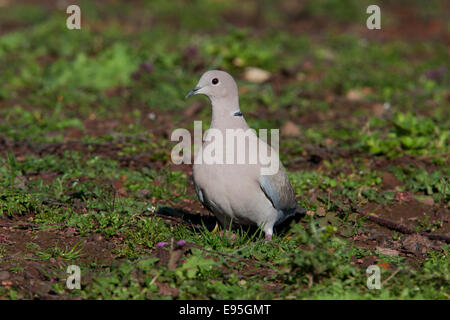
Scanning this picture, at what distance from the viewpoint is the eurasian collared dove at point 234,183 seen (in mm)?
4859

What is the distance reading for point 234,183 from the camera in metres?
4.86

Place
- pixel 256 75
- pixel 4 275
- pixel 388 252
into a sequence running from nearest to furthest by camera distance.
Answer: pixel 4 275
pixel 388 252
pixel 256 75

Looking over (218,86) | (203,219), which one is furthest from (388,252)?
(218,86)

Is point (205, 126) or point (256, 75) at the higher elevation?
point (256, 75)

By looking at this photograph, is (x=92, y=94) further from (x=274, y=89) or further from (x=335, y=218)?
(x=335, y=218)

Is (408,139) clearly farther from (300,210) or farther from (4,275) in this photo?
(4,275)

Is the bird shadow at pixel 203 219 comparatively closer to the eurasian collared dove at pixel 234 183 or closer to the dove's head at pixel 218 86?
the eurasian collared dove at pixel 234 183

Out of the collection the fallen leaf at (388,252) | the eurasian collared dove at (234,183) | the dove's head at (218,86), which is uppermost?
the dove's head at (218,86)

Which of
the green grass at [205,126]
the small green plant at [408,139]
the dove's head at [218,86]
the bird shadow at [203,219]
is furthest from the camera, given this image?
the small green plant at [408,139]

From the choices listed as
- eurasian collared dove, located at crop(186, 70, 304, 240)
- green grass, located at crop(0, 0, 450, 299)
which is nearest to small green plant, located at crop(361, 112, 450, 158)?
green grass, located at crop(0, 0, 450, 299)

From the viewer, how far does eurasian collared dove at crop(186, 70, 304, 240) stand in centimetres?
486

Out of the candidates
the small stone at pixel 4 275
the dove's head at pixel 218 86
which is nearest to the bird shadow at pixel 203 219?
the dove's head at pixel 218 86
